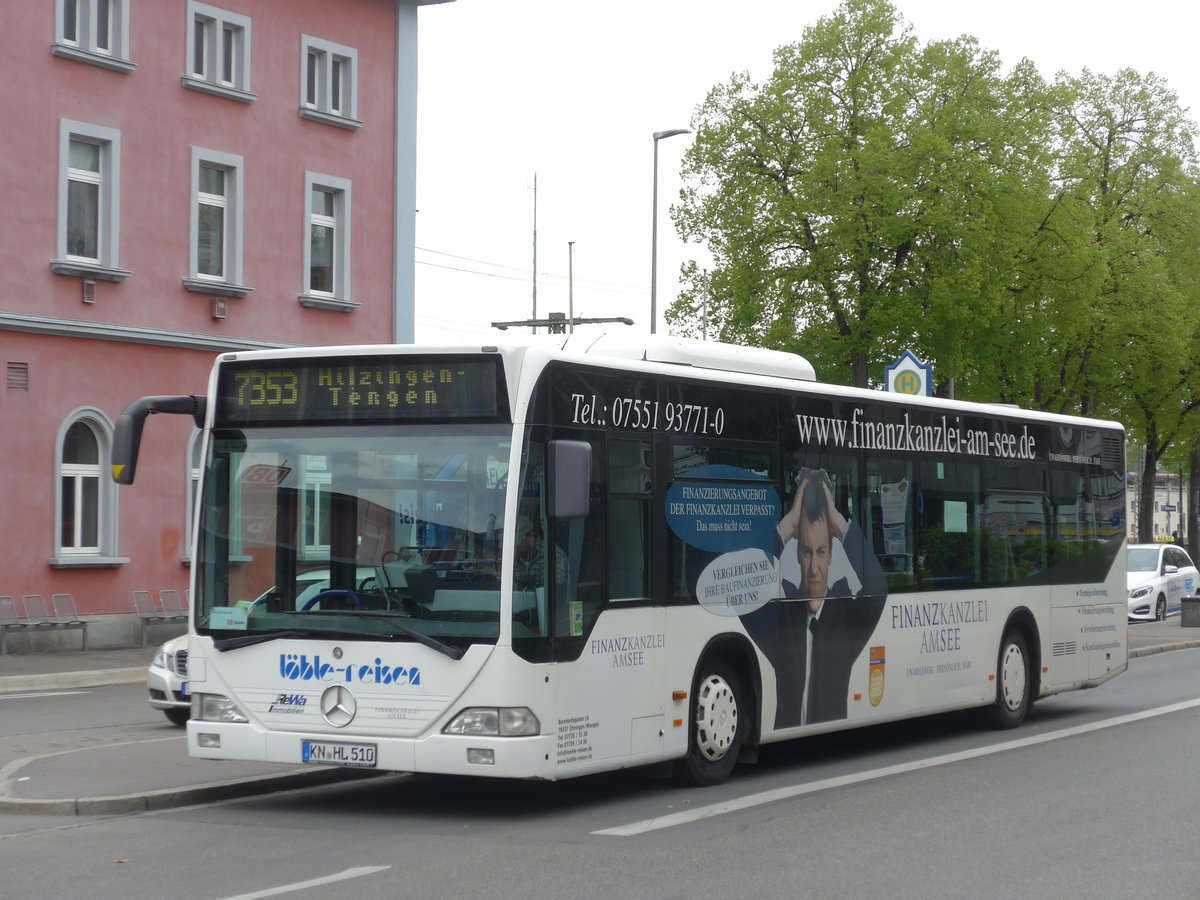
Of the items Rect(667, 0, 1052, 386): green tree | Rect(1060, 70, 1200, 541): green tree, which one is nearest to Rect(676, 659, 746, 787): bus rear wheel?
Rect(667, 0, 1052, 386): green tree

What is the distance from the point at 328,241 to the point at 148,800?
20699 millimetres

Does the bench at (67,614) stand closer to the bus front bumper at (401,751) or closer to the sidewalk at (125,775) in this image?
the sidewalk at (125,775)

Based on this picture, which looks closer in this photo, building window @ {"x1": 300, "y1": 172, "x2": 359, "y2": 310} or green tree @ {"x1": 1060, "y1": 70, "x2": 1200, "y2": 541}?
building window @ {"x1": 300, "y1": 172, "x2": 359, "y2": 310}

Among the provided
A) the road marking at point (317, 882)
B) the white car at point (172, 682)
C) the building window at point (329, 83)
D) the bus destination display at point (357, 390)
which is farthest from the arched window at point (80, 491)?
the road marking at point (317, 882)

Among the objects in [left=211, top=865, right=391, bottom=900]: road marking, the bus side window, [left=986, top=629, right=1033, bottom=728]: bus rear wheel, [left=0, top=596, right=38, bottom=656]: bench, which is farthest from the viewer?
[left=0, top=596, right=38, bottom=656]: bench

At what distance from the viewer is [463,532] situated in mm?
9375

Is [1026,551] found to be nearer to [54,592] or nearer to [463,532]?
[463,532]

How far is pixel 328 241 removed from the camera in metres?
29.7

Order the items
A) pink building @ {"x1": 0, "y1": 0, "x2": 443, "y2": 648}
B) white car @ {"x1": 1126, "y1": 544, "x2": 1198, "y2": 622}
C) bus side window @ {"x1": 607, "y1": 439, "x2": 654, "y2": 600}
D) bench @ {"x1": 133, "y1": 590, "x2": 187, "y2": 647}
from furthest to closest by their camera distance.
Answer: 1. white car @ {"x1": 1126, "y1": 544, "x2": 1198, "y2": 622}
2. bench @ {"x1": 133, "y1": 590, "x2": 187, "y2": 647}
3. pink building @ {"x1": 0, "y1": 0, "x2": 443, "y2": 648}
4. bus side window @ {"x1": 607, "y1": 439, "x2": 654, "y2": 600}

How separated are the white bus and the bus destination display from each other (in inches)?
0.5

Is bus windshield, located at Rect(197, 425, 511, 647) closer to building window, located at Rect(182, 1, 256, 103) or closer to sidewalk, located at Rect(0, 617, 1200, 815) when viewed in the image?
sidewalk, located at Rect(0, 617, 1200, 815)

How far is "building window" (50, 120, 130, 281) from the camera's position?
81.3 ft

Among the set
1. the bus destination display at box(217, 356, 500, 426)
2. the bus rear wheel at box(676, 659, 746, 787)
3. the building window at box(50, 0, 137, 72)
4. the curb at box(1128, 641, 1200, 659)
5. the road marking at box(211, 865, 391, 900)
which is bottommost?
the curb at box(1128, 641, 1200, 659)

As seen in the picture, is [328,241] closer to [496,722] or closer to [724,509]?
[724,509]
